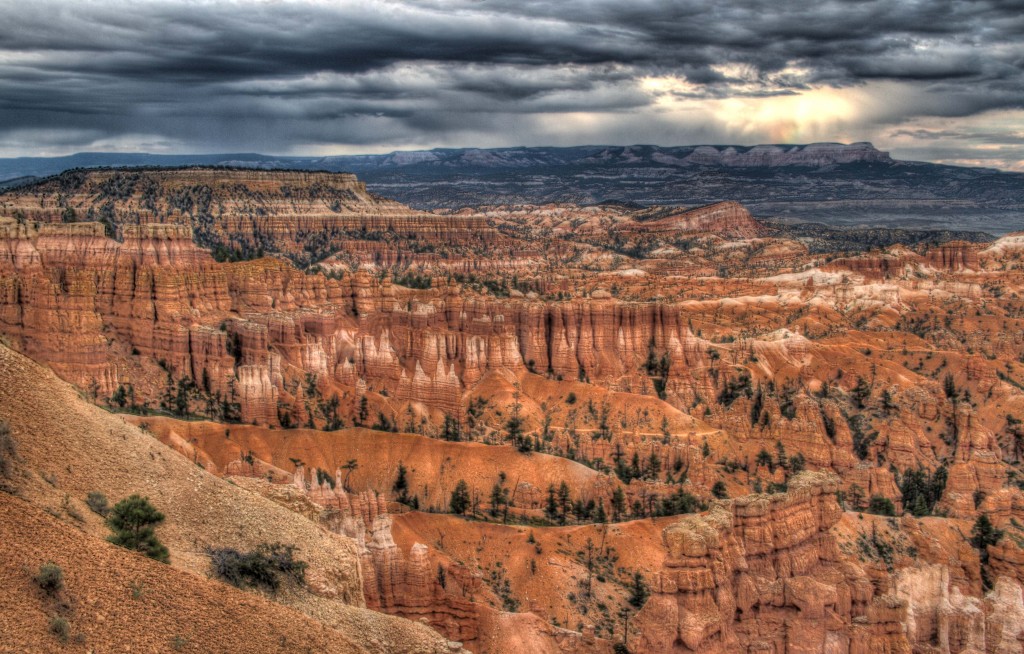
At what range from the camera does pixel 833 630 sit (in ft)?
112

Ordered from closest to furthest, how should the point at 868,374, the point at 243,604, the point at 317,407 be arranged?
the point at 243,604 → the point at 317,407 → the point at 868,374

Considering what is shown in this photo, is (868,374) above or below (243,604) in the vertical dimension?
below

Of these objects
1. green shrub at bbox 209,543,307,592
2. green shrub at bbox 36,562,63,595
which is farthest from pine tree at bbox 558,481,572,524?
green shrub at bbox 36,562,63,595

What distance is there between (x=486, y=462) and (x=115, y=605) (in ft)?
144

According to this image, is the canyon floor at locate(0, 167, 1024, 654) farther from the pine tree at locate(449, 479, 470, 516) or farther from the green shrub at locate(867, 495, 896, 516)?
the green shrub at locate(867, 495, 896, 516)

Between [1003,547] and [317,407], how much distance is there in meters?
44.0

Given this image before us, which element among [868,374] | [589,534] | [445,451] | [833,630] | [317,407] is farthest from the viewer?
[868,374]

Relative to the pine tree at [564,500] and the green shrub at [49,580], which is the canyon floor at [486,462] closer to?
the green shrub at [49,580]

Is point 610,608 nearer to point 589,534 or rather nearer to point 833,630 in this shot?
point 589,534

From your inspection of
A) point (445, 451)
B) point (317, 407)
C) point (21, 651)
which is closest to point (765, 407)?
point (445, 451)

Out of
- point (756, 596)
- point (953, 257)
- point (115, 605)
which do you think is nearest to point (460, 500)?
point (756, 596)

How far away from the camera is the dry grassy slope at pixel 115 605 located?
Answer: 17.3 meters

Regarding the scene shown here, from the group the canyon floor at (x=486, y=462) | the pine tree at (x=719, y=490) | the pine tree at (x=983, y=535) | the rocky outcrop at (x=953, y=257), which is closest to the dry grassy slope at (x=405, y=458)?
the canyon floor at (x=486, y=462)

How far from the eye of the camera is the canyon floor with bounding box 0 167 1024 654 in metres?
23.8
